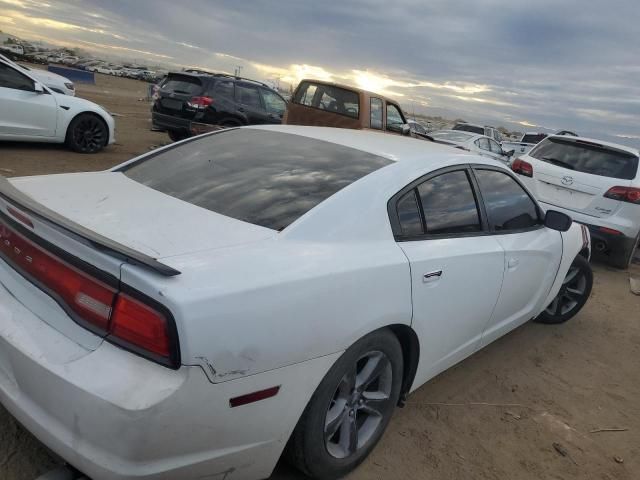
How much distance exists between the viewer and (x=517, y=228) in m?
3.54

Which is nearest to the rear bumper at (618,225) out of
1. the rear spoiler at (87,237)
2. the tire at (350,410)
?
the tire at (350,410)

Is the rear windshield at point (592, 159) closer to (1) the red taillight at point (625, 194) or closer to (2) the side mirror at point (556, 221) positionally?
(1) the red taillight at point (625, 194)

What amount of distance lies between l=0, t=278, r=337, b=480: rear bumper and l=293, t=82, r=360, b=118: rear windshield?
25.5 feet

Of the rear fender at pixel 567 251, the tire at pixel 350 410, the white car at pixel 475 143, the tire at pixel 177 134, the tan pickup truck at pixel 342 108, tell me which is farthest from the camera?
A: the white car at pixel 475 143

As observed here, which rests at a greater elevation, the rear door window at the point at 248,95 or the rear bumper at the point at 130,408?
the rear door window at the point at 248,95

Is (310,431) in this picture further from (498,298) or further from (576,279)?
(576,279)

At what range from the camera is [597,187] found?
689 cm

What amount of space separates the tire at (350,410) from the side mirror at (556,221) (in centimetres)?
188

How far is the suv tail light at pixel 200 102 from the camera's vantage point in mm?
10898

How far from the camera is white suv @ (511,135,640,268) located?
6797mm

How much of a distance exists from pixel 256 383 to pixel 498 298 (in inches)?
78.0

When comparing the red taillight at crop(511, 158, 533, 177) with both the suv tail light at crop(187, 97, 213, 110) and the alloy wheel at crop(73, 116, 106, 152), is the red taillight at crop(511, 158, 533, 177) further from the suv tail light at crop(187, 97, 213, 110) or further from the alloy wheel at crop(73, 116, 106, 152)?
the alloy wheel at crop(73, 116, 106, 152)

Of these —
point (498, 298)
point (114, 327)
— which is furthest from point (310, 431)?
point (498, 298)

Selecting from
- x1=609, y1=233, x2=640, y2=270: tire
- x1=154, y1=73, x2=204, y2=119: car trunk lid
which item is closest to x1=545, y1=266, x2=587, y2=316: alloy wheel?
x1=609, y1=233, x2=640, y2=270: tire
